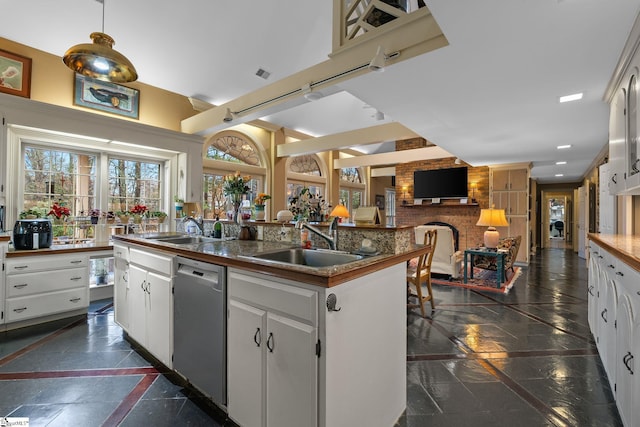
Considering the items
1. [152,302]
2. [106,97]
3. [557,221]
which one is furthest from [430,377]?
[557,221]

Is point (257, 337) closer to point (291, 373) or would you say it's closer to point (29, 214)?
point (291, 373)

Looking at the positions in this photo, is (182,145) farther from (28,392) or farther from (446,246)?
(446,246)

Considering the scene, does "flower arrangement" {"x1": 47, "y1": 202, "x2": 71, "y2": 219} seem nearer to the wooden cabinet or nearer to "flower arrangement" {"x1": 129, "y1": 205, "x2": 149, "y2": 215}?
"flower arrangement" {"x1": 129, "y1": 205, "x2": 149, "y2": 215}

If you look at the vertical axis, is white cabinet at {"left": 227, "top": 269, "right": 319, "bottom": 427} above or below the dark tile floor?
above

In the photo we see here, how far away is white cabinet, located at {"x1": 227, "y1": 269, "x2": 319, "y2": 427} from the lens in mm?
1273

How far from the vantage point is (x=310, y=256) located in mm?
2051

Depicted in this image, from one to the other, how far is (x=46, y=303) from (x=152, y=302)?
6.08 feet

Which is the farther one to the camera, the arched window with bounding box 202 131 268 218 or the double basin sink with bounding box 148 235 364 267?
the arched window with bounding box 202 131 268 218

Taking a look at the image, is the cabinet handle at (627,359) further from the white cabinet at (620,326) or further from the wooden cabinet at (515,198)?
Answer: the wooden cabinet at (515,198)

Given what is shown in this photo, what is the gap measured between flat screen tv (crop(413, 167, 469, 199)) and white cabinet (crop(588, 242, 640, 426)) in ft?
17.3

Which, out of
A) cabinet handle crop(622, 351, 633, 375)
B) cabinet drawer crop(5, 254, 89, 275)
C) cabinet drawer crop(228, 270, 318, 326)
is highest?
cabinet drawer crop(228, 270, 318, 326)

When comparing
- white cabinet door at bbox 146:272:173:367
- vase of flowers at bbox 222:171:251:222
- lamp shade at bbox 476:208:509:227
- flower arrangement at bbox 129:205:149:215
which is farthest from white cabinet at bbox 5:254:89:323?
lamp shade at bbox 476:208:509:227

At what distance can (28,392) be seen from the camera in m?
1.98

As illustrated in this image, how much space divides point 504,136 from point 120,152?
220 inches
